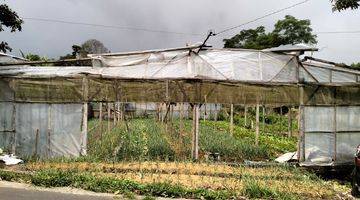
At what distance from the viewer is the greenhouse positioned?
15.2 m

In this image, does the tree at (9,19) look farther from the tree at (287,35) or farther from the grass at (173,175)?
the tree at (287,35)

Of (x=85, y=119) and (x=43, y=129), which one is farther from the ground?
(x=85, y=119)

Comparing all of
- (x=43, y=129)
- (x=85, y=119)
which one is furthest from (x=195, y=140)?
(x=43, y=129)

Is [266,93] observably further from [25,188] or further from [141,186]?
[25,188]

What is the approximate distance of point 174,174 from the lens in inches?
497

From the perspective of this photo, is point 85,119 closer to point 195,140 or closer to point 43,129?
point 43,129

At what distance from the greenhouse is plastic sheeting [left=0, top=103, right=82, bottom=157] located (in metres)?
0.03

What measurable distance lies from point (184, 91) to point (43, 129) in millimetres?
4564

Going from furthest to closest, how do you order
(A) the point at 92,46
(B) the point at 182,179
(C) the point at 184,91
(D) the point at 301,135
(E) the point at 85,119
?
(A) the point at 92,46, (C) the point at 184,91, (D) the point at 301,135, (E) the point at 85,119, (B) the point at 182,179

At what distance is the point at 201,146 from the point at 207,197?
7.67 m

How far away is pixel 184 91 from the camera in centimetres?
1606

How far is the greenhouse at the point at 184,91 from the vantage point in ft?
50.0

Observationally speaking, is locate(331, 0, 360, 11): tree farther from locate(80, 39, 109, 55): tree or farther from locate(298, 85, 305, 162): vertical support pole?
locate(80, 39, 109, 55): tree

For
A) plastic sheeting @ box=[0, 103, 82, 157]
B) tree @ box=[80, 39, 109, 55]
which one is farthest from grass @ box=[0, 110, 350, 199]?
tree @ box=[80, 39, 109, 55]
